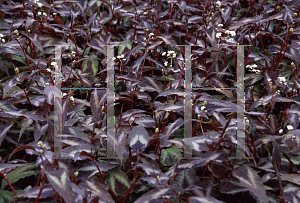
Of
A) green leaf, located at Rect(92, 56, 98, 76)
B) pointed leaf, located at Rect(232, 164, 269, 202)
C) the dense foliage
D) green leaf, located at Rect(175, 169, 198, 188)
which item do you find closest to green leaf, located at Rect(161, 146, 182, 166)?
the dense foliage

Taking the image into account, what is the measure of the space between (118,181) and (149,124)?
42 centimetres

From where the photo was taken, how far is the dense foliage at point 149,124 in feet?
4.18

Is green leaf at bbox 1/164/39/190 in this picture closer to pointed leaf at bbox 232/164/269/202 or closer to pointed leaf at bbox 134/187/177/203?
pointed leaf at bbox 134/187/177/203

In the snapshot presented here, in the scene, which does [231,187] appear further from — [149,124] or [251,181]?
[149,124]

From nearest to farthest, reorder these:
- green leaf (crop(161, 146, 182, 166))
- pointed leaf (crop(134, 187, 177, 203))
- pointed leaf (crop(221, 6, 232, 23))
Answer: pointed leaf (crop(134, 187, 177, 203)) → green leaf (crop(161, 146, 182, 166)) → pointed leaf (crop(221, 6, 232, 23))

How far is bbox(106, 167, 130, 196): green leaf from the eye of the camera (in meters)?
1.39

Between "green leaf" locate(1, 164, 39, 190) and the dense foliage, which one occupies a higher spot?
the dense foliage

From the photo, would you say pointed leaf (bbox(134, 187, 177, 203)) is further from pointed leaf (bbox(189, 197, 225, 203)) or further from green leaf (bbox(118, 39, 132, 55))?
green leaf (bbox(118, 39, 132, 55))

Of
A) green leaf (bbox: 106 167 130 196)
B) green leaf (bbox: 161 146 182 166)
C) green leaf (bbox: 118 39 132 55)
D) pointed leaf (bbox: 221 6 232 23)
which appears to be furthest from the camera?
pointed leaf (bbox: 221 6 232 23)

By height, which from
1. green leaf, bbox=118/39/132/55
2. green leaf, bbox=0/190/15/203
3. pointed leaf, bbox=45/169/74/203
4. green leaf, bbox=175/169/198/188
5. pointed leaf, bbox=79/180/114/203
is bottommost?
green leaf, bbox=0/190/15/203

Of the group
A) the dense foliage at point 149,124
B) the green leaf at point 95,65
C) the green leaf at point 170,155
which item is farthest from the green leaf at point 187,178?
the green leaf at point 95,65

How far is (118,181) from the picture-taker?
55.4 inches

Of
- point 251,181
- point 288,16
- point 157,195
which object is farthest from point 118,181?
point 288,16

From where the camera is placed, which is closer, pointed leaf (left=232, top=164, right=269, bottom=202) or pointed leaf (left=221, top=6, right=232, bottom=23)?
pointed leaf (left=232, top=164, right=269, bottom=202)
